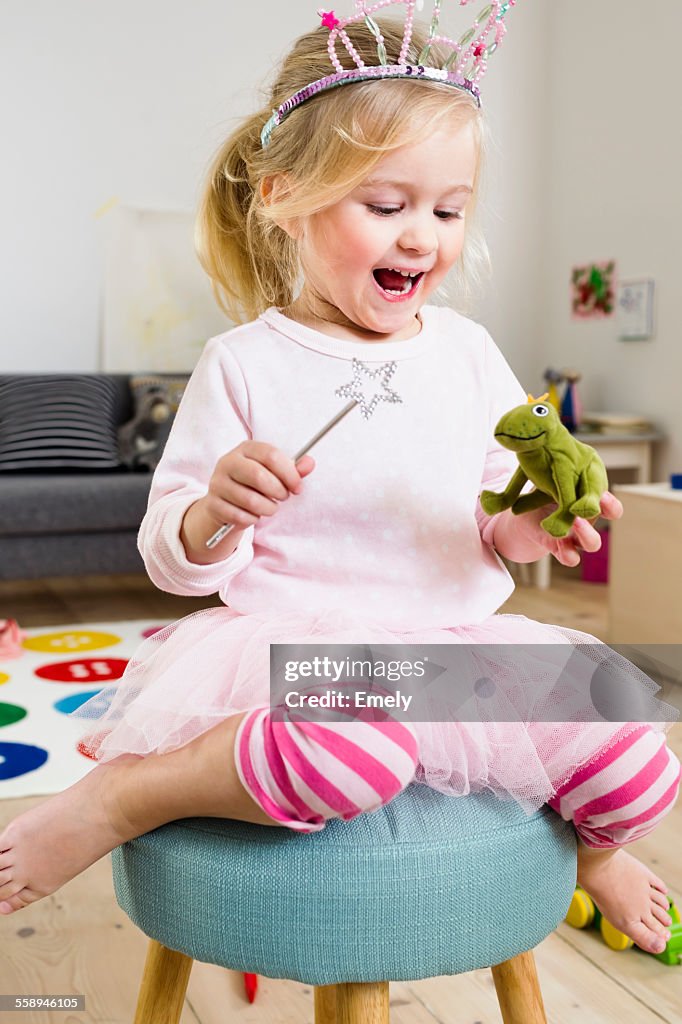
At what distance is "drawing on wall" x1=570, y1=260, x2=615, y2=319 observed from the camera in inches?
147

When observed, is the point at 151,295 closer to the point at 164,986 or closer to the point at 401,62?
the point at 401,62

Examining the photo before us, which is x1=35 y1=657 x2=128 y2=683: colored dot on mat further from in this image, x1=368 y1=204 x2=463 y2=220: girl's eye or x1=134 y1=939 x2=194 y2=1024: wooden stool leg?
x1=368 y1=204 x2=463 y2=220: girl's eye

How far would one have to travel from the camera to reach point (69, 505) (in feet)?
9.61

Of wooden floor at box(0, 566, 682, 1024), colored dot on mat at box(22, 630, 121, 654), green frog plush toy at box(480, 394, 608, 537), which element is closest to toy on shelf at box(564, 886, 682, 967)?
wooden floor at box(0, 566, 682, 1024)

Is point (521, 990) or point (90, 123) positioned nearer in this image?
point (521, 990)

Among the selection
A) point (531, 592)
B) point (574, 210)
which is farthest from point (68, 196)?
point (531, 592)

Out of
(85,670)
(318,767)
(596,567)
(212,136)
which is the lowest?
(596,567)

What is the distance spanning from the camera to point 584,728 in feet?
2.73

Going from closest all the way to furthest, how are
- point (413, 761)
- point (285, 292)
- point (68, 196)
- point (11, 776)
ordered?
point (413, 761) → point (285, 292) → point (11, 776) → point (68, 196)

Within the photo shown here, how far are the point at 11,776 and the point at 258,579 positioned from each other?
1.03 metres

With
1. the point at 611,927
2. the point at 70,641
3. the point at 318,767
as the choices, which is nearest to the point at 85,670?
the point at 70,641

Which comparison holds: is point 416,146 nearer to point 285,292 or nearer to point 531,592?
point 285,292

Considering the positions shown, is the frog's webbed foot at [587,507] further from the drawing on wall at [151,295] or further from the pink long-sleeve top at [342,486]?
the drawing on wall at [151,295]

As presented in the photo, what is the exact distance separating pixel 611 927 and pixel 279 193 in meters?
0.94
